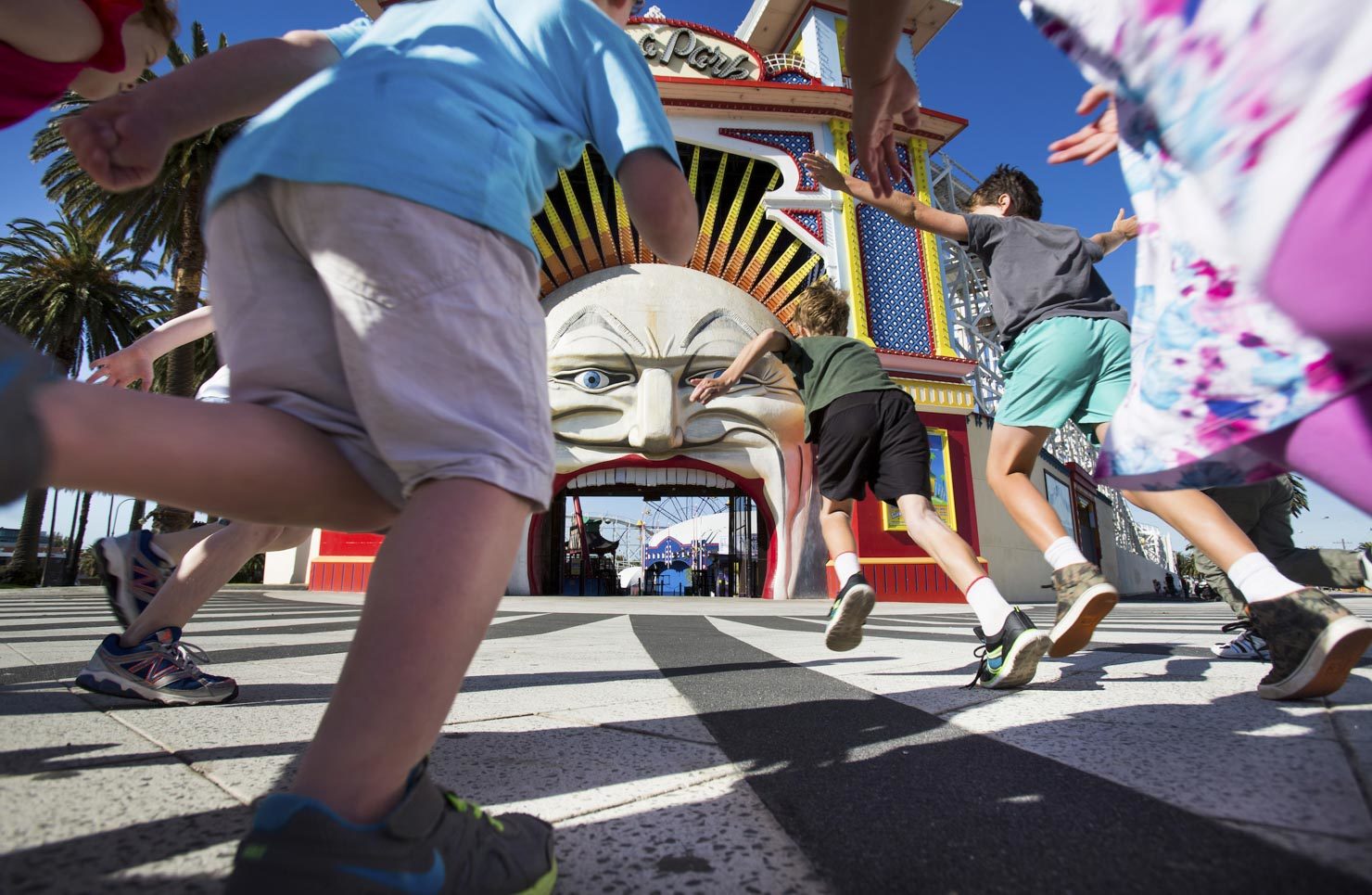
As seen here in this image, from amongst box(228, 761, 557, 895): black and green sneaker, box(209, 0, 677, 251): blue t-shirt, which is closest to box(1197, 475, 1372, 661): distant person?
box(209, 0, 677, 251): blue t-shirt

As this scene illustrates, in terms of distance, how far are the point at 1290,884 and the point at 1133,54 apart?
797 mm

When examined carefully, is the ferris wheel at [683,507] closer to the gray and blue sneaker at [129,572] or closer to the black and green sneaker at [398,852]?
the gray and blue sneaker at [129,572]

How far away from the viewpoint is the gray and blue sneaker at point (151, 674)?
1448 millimetres

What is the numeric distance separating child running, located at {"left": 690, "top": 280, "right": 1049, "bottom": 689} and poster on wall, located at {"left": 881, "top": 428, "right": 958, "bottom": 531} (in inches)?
360

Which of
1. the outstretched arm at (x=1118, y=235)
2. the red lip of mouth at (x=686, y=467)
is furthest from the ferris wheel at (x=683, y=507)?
the outstretched arm at (x=1118, y=235)

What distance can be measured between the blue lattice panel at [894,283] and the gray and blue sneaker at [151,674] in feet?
37.1

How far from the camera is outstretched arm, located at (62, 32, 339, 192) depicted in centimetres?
84

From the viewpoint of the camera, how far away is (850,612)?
2115 mm

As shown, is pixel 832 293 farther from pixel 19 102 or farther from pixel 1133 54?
pixel 19 102

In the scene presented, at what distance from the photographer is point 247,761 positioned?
3.37ft

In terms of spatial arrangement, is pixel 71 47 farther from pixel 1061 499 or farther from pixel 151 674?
pixel 1061 499

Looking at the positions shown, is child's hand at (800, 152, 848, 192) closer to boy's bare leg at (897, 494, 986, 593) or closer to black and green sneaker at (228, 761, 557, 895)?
boy's bare leg at (897, 494, 986, 593)

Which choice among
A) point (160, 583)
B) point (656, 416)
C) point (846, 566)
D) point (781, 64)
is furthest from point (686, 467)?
point (160, 583)

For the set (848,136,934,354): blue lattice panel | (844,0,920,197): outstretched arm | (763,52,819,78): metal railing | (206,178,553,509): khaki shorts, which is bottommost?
(206,178,553,509): khaki shorts
